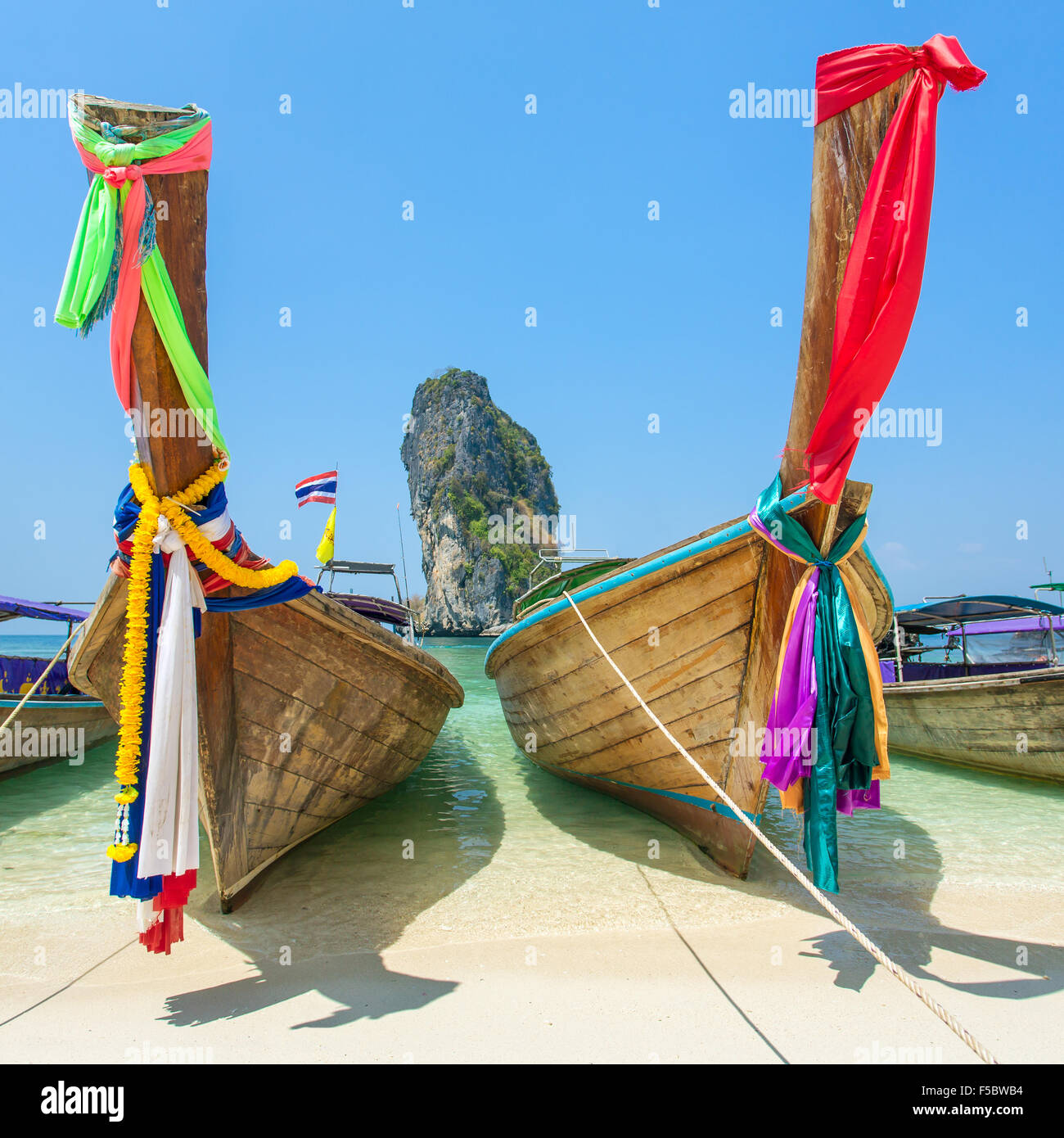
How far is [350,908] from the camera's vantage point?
4.31 m

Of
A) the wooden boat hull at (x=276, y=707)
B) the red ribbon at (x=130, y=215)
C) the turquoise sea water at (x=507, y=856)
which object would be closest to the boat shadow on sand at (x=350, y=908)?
the turquoise sea water at (x=507, y=856)

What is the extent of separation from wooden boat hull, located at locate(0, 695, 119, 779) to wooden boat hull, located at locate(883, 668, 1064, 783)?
1050cm

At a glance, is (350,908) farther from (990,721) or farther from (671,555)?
(990,721)

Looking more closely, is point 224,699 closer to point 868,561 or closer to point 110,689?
point 110,689

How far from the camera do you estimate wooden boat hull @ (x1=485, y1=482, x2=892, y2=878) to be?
4.34 m

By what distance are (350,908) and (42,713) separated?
22.1ft

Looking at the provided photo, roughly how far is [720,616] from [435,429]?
7748 cm

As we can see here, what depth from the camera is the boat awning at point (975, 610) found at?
11.0 meters

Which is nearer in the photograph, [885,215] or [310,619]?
[885,215]

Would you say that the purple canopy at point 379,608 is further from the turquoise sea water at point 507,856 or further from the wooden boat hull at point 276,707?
the wooden boat hull at point 276,707

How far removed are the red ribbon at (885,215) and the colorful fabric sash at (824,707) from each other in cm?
80

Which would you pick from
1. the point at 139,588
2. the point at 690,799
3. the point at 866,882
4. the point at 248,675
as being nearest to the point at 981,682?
the point at 866,882

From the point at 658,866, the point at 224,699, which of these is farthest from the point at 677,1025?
the point at 224,699
